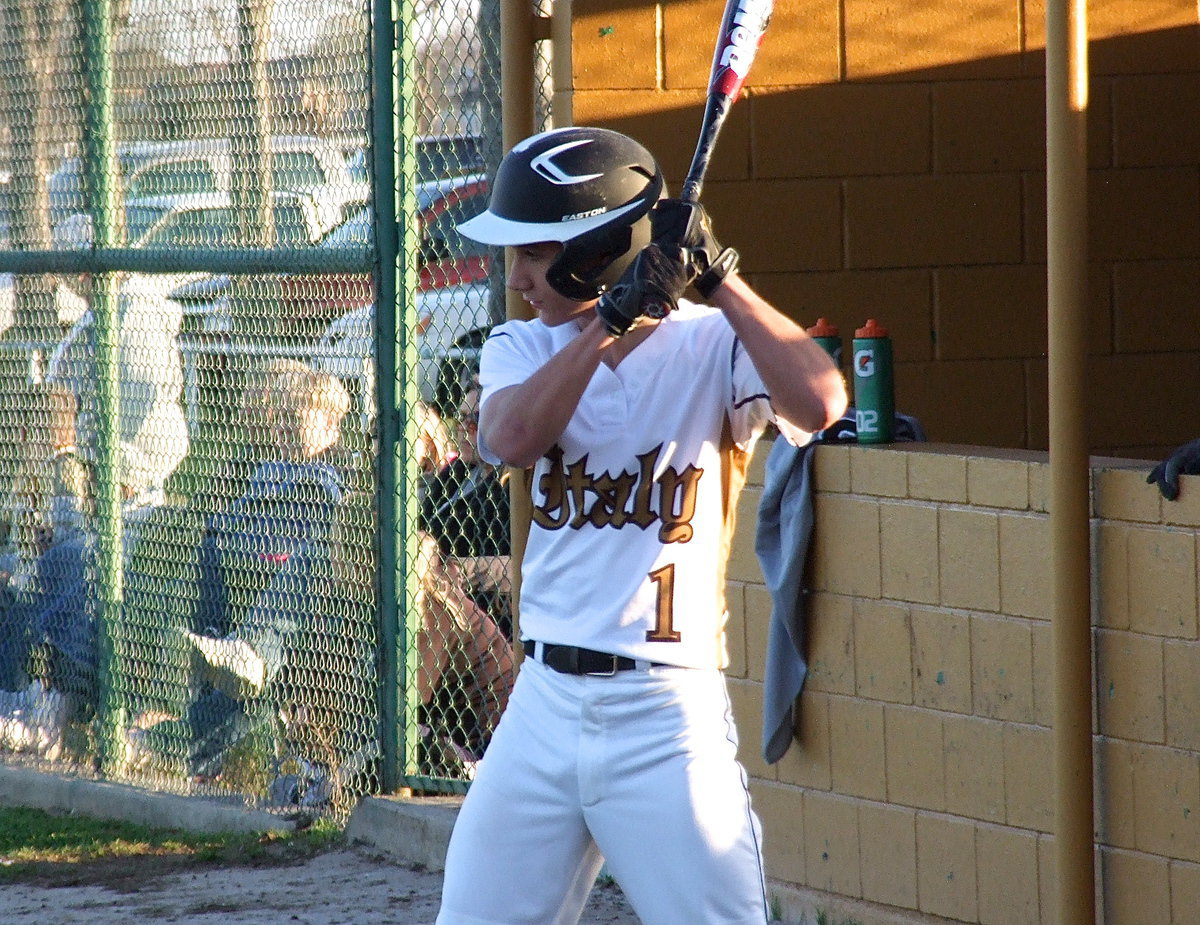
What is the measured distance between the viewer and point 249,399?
6230 millimetres

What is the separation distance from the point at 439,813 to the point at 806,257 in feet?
6.55

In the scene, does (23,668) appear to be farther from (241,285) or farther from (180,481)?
(241,285)

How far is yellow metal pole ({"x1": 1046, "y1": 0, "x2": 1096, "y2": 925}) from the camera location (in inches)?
153

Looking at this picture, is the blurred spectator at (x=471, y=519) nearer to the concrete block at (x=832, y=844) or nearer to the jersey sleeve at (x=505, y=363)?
the concrete block at (x=832, y=844)

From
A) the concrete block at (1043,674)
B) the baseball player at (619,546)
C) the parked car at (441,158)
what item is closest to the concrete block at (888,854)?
the concrete block at (1043,674)

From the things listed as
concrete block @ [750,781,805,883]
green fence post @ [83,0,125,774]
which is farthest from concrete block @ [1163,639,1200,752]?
green fence post @ [83,0,125,774]

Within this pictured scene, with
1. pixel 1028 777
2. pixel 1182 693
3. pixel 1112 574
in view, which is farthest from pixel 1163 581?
pixel 1028 777

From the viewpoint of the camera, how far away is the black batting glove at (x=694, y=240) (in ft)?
9.45

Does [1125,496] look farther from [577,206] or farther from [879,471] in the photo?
[577,206]

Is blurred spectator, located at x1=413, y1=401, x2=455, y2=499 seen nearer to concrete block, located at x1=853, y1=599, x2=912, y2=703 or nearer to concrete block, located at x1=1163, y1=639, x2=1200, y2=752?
concrete block, located at x1=853, y1=599, x2=912, y2=703

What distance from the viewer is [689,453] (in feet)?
10.1

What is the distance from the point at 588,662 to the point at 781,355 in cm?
58

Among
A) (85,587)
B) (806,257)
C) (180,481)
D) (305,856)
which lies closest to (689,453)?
(806,257)

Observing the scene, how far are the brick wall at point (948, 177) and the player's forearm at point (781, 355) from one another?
7.75ft
